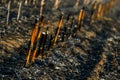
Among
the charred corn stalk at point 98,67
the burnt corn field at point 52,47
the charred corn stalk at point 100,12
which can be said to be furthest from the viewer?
the charred corn stalk at point 100,12

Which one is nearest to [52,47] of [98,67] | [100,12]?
[98,67]

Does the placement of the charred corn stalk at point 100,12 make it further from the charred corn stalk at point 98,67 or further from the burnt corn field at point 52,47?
the charred corn stalk at point 98,67

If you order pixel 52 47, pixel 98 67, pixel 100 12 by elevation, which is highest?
pixel 100 12

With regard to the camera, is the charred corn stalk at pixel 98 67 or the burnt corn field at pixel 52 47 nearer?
the burnt corn field at pixel 52 47

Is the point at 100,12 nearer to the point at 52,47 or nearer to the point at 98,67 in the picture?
the point at 52,47

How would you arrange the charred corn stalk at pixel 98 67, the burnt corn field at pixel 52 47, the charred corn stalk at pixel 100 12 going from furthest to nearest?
1. the charred corn stalk at pixel 100 12
2. the charred corn stalk at pixel 98 67
3. the burnt corn field at pixel 52 47

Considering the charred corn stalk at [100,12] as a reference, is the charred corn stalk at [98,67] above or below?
below

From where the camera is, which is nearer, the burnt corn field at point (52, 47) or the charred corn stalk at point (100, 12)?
the burnt corn field at point (52, 47)

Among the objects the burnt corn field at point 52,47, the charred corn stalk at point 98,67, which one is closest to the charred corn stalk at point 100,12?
the burnt corn field at point 52,47
